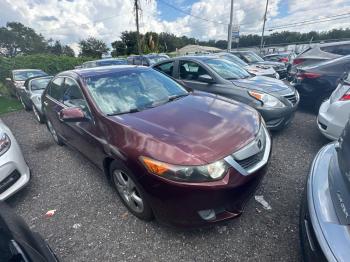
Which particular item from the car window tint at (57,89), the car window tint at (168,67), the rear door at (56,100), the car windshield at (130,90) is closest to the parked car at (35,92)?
the rear door at (56,100)

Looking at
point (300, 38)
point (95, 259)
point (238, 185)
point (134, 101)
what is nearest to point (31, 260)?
point (95, 259)

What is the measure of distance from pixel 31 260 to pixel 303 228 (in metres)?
1.70

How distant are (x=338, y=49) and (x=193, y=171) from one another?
713 cm

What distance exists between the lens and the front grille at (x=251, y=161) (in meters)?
1.81

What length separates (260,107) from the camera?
364 centimetres

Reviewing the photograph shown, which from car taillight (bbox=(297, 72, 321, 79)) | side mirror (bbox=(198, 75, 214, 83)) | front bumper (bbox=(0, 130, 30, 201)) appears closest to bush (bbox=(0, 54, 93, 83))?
front bumper (bbox=(0, 130, 30, 201))

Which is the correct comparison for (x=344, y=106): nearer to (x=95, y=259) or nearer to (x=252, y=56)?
(x=95, y=259)

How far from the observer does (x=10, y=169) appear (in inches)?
98.0

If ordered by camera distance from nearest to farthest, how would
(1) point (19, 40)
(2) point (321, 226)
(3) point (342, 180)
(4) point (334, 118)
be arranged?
(2) point (321, 226) < (3) point (342, 180) < (4) point (334, 118) < (1) point (19, 40)

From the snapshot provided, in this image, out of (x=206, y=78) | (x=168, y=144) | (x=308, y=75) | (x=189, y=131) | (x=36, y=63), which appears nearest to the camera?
(x=168, y=144)

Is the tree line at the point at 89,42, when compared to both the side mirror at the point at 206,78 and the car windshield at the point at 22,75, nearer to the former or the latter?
the car windshield at the point at 22,75

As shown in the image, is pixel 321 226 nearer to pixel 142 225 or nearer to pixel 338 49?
pixel 142 225

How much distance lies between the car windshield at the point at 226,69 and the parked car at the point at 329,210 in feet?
10.4

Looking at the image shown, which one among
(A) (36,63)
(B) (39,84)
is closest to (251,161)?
(B) (39,84)
